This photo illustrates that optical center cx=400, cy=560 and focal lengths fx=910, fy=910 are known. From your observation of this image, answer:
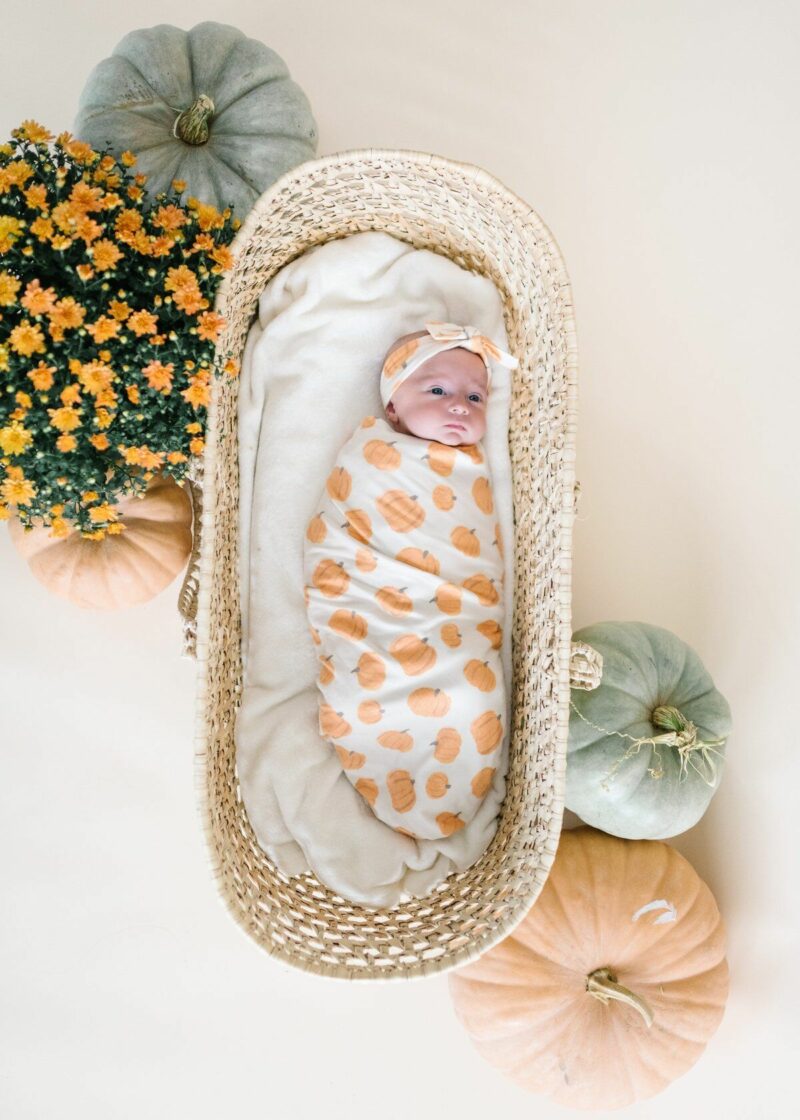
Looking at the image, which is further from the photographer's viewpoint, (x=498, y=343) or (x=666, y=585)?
(x=666, y=585)

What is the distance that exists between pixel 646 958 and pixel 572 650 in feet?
1.84

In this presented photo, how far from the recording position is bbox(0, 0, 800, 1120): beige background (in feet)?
5.81

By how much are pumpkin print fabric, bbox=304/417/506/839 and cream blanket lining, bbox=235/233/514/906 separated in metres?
0.07

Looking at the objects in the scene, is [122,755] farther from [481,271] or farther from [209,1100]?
[481,271]

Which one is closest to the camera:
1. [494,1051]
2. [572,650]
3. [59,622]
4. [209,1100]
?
[572,650]

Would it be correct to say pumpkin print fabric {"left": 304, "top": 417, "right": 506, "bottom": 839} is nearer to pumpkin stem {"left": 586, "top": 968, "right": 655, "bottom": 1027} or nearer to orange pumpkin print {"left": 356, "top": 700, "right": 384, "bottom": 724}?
orange pumpkin print {"left": 356, "top": 700, "right": 384, "bottom": 724}

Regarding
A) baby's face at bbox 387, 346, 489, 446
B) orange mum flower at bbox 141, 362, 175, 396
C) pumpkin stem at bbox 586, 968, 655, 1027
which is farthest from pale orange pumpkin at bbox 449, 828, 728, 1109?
orange mum flower at bbox 141, 362, 175, 396

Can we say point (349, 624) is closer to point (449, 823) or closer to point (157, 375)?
point (449, 823)

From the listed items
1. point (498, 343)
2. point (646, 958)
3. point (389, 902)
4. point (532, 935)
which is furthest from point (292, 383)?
point (646, 958)

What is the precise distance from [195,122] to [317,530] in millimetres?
763

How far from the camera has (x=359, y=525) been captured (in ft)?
5.39

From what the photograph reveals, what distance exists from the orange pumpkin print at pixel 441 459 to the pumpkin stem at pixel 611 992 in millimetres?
909

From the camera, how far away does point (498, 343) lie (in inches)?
70.5

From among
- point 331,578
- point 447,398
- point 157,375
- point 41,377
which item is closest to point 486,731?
point 331,578
